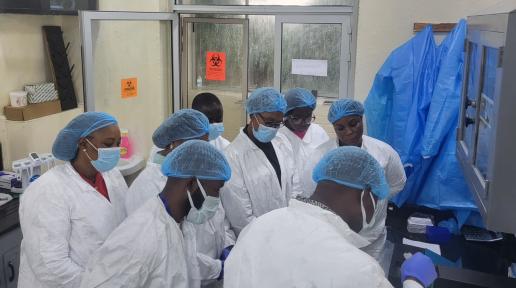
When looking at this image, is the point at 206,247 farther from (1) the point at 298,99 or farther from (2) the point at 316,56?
(2) the point at 316,56

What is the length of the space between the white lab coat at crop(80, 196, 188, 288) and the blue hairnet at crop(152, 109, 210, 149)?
1.84ft

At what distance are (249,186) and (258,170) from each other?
0.08 metres

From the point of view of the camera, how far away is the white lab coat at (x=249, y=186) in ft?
5.99

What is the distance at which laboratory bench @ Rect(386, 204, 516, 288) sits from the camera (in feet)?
4.21

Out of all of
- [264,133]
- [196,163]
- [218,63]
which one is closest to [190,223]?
[196,163]

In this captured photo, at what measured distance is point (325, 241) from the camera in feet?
3.15

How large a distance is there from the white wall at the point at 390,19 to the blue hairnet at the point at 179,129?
1446 millimetres

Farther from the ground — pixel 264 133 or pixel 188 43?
pixel 188 43

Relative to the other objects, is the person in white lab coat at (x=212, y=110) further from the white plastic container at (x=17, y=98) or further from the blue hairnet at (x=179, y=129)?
the white plastic container at (x=17, y=98)

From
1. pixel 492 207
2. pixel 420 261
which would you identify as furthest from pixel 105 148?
pixel 492 207

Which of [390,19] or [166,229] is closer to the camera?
[166,229]

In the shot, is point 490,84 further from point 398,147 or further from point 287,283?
point 398,147

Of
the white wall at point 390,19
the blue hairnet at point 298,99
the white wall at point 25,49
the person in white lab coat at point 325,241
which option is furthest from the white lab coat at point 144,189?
the white wall at point 390,19

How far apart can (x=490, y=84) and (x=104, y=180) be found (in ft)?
4.17
